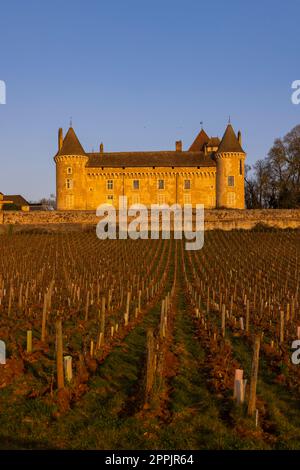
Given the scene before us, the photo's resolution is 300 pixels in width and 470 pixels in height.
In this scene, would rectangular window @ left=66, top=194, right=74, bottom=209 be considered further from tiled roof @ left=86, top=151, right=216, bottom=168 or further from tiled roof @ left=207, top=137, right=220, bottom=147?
tiled roof @ left=207, top=137, right=220, bottom=147

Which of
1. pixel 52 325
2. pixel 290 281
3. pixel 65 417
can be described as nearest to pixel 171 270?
pixel 290 281

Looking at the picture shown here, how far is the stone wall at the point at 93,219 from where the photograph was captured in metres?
41.9

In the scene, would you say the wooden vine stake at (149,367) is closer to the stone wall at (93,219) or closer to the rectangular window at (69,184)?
the stone wall at (93,219)

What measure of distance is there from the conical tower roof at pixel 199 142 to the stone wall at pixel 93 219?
589 inches

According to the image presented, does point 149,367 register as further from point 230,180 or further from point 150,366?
point 230,180

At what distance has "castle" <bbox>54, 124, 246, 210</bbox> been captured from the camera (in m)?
48.5

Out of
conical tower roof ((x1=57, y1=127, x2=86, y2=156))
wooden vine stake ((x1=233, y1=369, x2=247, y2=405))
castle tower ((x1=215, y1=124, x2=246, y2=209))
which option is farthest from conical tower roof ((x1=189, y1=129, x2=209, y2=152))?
wooden vine stake ((x1=233, y1=369, x2=247, y2=405))

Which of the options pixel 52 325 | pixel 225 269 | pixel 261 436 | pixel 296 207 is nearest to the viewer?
pixel 261 436

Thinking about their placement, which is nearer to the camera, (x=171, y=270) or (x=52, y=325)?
(x=52, y=325)

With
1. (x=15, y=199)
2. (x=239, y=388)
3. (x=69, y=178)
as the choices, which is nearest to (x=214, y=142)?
(x=69, y=178)

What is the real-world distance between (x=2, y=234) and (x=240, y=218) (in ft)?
71.2
